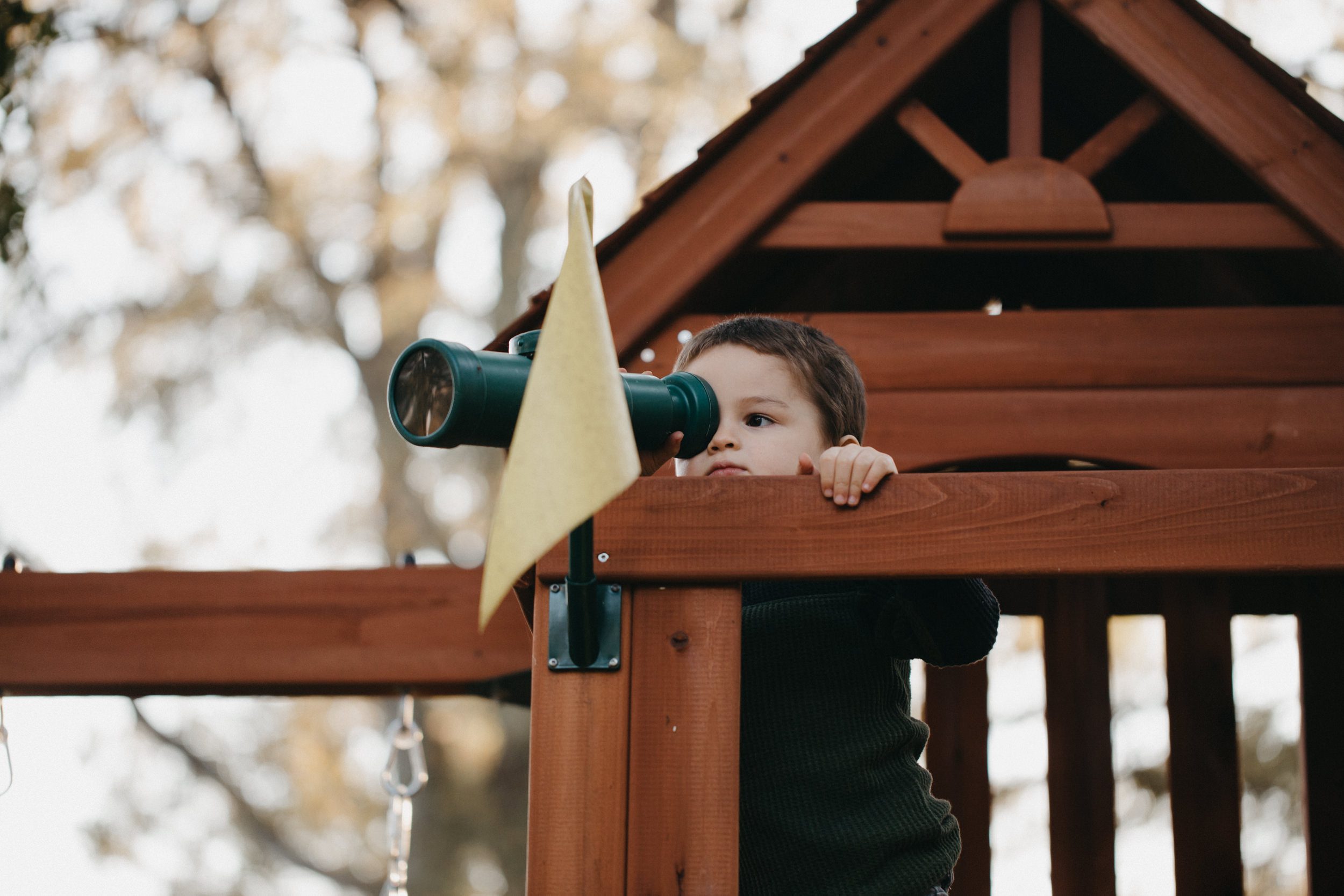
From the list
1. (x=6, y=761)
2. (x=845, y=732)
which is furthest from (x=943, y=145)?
(x=6, y=761)

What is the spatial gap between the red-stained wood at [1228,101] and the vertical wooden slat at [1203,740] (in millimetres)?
1208

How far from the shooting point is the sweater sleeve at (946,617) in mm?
1794

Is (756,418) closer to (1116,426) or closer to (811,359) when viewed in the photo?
(811,359)

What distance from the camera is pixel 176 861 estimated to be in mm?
8164

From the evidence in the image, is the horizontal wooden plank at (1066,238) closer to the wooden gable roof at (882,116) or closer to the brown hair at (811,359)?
the wooden gable roof at (882,116)

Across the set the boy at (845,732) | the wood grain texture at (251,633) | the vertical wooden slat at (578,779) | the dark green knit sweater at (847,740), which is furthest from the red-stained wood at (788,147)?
the vertical wooden slat at (578,779)

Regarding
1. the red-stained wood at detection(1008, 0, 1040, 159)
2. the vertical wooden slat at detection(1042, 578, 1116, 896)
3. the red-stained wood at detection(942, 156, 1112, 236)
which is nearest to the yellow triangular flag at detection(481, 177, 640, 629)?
the red-stained wood at detection(942, 156, 1112, 236)

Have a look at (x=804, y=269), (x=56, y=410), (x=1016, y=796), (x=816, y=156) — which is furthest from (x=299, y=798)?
(x=816, y=156)

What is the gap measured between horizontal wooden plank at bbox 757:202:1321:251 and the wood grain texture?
1099mm

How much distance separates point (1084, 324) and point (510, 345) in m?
1.61

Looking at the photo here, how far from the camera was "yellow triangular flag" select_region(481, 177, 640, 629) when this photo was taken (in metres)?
1.06

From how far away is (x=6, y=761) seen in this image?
2.91 m

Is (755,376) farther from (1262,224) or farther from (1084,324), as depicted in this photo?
(1262,224)

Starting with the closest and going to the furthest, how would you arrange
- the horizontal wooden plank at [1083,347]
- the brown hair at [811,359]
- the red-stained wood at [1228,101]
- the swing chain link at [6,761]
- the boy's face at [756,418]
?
the boy's face at [756,418], the brown hair at [811,359], the red-stained wood at [1228,101], the horizontal wooden plank at [1083,347], the swing chain link at [6,761]
